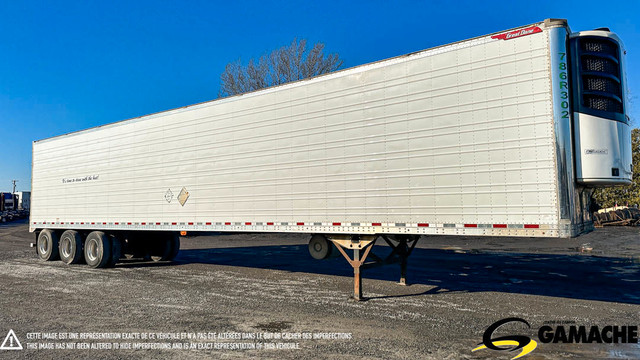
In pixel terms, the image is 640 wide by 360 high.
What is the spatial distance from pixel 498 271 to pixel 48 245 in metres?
16.0

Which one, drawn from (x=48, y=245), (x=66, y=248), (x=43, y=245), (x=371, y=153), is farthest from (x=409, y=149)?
(x=43, y=245)

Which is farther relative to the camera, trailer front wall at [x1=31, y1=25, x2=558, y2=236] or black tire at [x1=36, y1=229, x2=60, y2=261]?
black tire at [x1=36, y1=229, x2=60, y2=261]

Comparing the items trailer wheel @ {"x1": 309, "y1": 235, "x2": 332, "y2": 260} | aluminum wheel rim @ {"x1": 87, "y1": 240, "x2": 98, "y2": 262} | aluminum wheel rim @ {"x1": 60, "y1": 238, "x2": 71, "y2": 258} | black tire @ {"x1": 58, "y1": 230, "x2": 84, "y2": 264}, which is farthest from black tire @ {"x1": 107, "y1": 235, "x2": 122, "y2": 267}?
trailer wheel @ {"x1": 309, "y1": 235, "x2": 332, "y2": 260}

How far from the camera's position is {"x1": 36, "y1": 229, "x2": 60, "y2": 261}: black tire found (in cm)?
1535

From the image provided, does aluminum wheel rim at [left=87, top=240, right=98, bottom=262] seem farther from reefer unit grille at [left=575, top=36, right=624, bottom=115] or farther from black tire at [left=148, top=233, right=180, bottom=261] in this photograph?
reefer unit grille at [left=575, top=36, right=624, bottom=115]

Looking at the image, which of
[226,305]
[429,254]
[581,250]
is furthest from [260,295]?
[581,250]

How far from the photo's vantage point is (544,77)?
6.44 m

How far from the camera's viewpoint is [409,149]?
771 centimetres

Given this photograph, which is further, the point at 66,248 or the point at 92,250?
the point at 66,248

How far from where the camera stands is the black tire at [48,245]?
15.4 meters

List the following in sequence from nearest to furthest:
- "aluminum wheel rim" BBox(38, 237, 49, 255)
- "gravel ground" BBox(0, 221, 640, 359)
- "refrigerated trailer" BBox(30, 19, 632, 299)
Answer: "gravel ground" BBox(0, 221, 640, 359)
"refrigerated trailer" BBox(30, 19, 632, 299)
"aluminum wheel rim" BBox(38, 237, 49, 255)

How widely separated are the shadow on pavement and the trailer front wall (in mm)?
2517

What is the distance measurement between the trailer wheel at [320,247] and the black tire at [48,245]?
11152 mm

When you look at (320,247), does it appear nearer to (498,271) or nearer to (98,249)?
(498,271)
